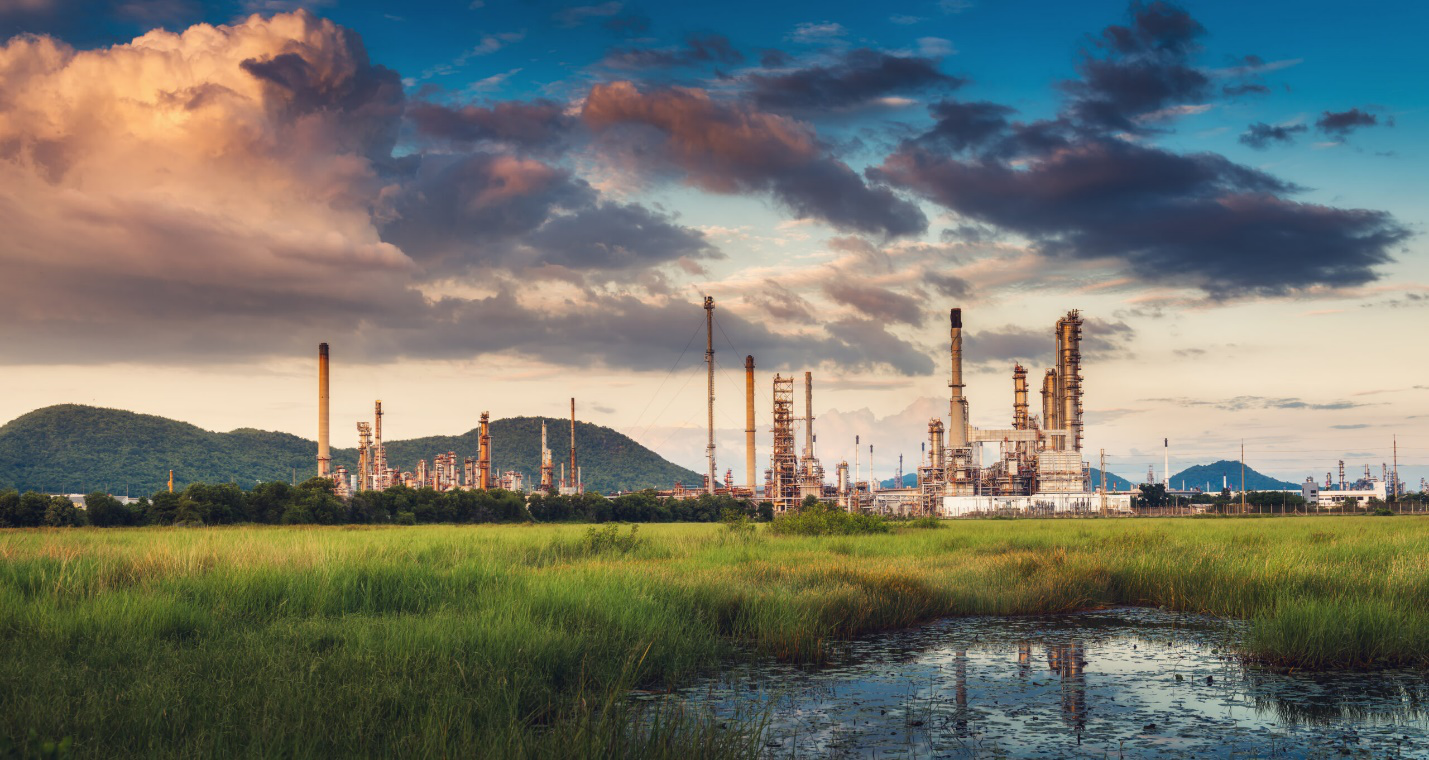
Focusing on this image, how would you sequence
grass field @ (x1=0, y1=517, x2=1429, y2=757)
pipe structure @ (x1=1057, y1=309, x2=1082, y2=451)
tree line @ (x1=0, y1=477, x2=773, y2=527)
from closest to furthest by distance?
grass field @ (x1=0, y1=517, x2=1429, y2=757) < tree line @ (x1=0, y1=477, x2=773, y2=527) < pipe structure @ (x1=1057, y1=309, x2=1082, y2=451)

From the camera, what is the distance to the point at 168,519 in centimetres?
6025

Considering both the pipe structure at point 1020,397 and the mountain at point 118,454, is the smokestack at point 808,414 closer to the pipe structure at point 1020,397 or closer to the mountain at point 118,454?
the pipe structure at point 1020,397

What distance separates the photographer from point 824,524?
44094 mm

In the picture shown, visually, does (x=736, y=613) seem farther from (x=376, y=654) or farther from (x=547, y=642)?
(x=376, y=654)

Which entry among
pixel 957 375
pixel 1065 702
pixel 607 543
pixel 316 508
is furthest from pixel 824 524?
pixel 957 375

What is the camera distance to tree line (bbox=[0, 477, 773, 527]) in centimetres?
5831

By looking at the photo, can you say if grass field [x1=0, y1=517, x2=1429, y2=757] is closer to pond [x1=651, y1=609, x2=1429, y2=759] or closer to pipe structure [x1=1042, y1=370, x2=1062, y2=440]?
pond [x1=651, y1=609, x2=1429, y2=759]

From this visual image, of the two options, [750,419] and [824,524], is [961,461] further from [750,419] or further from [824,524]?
[824,524]

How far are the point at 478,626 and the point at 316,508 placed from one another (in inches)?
2307

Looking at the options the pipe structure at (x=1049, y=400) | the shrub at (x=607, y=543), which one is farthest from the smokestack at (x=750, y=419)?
the shrub at (x=607, y=543)

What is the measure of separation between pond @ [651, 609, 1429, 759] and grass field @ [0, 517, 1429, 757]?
1033mm

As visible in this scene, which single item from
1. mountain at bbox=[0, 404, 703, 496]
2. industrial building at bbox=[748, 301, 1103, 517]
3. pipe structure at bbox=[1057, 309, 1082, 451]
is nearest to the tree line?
industrial building at bbox=[748, 301, 1103, 517]

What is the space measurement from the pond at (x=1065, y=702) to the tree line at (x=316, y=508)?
53700mm

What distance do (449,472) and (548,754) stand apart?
446ft
